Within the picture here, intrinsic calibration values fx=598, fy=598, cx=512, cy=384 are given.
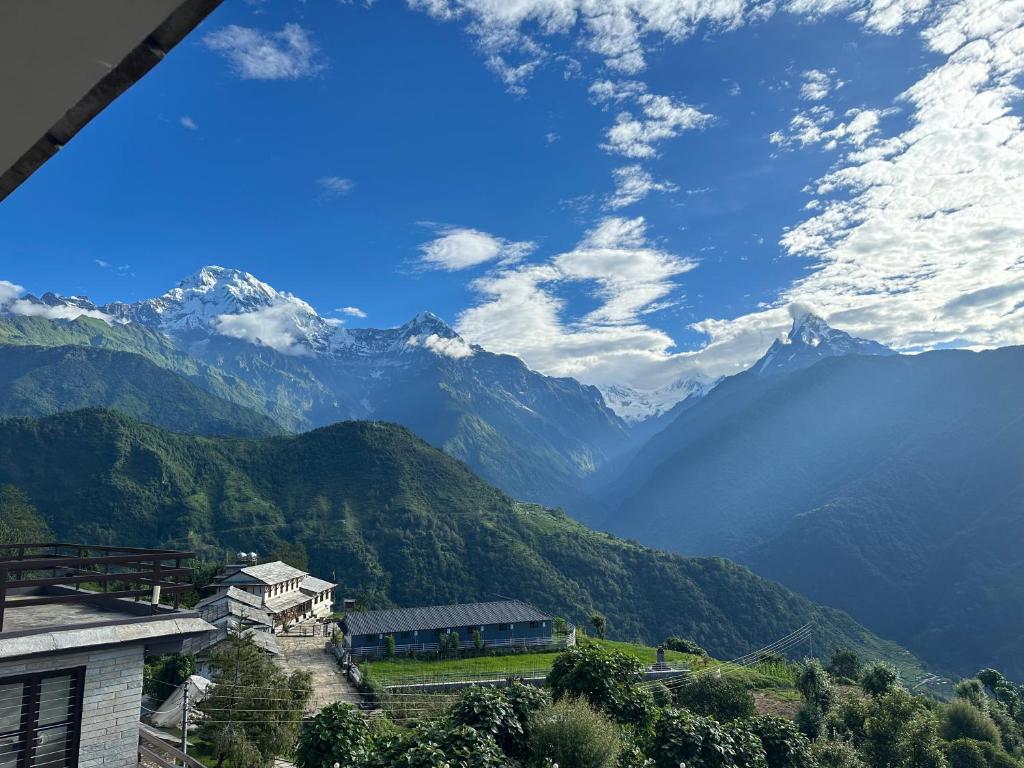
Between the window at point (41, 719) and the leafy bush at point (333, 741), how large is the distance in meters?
7.40

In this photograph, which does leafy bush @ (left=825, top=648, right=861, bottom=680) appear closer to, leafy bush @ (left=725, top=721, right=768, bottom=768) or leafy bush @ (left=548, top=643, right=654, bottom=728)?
leafy bush @ (left=548, top=643, right=654, bottom=728)

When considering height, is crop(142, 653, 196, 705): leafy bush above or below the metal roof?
below

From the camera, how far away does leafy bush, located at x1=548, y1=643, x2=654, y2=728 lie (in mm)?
19297

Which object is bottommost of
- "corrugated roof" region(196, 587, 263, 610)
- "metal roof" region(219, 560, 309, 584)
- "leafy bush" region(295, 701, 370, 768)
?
"leafy bush" region(295, 701, 370, 768)

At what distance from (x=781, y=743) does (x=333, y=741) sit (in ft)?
43.0

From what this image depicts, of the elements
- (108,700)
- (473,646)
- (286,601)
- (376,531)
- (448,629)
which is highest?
(376,531)

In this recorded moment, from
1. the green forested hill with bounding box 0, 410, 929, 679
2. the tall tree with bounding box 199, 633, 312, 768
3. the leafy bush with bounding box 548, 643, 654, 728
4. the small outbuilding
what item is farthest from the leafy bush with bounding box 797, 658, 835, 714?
the green forested hill with bounding box 0, 410, 929, 679

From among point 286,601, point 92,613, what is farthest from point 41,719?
point 286,601

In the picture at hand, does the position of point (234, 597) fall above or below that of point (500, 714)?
above

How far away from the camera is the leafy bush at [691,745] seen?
1545cm

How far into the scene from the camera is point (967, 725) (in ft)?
109

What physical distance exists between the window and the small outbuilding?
53.5 metres

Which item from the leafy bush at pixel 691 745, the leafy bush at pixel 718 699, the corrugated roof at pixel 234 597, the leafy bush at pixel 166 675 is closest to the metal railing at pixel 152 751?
the leafy bush at pixel 691 745

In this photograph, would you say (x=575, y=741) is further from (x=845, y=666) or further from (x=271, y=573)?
(x=271, y=573)
